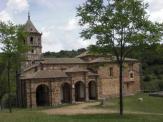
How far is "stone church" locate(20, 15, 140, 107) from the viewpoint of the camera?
5147cm

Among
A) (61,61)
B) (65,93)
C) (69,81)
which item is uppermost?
(61,61)

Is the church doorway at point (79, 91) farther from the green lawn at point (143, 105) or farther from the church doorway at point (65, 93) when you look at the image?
the green lawn at point (143, 105)

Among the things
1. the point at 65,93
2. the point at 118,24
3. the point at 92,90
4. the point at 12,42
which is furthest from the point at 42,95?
the point at 118,24

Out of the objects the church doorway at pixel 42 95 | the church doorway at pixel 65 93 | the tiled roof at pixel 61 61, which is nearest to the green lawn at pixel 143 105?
the church doorway at pixel 65 93

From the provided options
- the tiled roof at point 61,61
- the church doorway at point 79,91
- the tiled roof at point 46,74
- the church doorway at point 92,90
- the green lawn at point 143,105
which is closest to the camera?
the green lawn at point 143,105

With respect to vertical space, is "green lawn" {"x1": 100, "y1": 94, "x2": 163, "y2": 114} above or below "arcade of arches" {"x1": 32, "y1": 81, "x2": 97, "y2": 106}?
below

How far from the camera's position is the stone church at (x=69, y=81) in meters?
51.5

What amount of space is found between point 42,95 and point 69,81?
5424mm

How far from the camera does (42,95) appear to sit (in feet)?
183

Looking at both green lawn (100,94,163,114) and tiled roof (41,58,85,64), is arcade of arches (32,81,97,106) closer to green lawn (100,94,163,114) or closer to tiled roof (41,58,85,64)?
tiled roof (41,58,85,64)

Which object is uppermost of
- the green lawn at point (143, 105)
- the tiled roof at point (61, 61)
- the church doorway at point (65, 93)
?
the tiled roof at point (61, 61)

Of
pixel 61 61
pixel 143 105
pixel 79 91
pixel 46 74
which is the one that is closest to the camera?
pixel 143 105

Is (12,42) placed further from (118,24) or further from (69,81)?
(69,81)

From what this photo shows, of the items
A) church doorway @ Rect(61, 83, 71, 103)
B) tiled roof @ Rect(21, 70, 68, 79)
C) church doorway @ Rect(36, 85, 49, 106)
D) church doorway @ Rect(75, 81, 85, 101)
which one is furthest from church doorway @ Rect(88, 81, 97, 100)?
church doorway @ Rect(36, 85, 49, 106)
